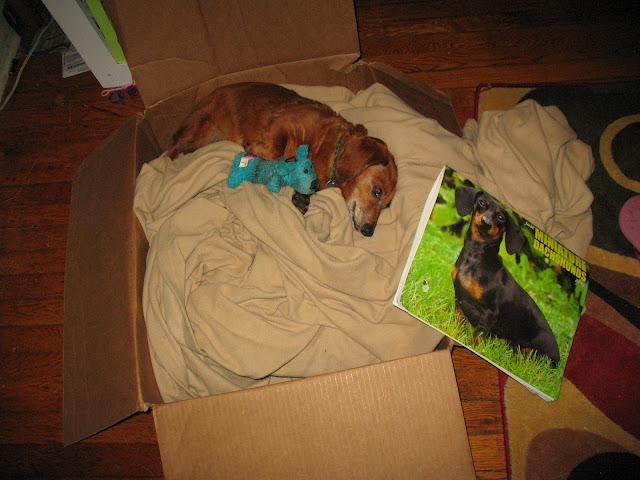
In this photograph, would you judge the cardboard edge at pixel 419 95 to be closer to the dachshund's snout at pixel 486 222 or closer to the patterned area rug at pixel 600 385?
the dachshund's snout at pixel 486 222

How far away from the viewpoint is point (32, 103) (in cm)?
256

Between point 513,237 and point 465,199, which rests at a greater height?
point 465,199

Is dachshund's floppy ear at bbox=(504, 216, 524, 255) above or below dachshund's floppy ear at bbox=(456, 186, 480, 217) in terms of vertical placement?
below

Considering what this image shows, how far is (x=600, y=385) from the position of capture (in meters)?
1.70

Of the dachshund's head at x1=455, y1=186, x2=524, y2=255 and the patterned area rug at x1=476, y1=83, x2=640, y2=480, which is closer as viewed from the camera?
the dachshund's head at x1=455, y1=186, x2=524, y2=255

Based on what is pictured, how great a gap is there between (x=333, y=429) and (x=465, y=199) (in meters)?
0.88

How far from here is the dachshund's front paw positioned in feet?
5.74

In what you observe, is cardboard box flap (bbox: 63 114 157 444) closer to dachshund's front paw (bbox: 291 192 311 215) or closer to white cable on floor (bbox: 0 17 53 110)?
dachshund's front paw (bbox: 291 192 311 215)

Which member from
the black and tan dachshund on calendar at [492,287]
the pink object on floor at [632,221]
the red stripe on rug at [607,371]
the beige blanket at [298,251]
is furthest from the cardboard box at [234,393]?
the pink object on floor at [632,221]

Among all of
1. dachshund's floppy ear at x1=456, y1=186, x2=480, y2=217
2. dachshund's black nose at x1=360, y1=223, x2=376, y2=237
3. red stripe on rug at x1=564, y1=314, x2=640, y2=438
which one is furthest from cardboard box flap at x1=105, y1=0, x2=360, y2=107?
red stripe on rug at x1=564, y1=314, x2=640, y2=438

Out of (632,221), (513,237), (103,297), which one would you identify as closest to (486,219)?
(513,237)

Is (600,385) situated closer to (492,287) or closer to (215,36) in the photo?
(492,287)

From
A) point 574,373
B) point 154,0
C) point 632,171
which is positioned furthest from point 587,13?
point 154,0

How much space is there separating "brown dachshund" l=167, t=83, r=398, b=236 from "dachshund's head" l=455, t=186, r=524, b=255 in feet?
1.56
